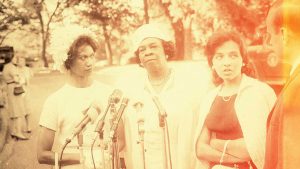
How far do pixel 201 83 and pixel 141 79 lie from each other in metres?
0.35

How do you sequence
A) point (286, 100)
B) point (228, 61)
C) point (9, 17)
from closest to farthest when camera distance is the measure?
point (286, 100)
point (228, 61)
point (9, 17)

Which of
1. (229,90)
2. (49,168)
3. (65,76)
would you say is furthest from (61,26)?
(229,90)

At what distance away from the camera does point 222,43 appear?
2.30 metres

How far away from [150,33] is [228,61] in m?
0.48

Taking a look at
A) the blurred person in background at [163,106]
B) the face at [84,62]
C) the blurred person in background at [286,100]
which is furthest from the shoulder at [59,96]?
the blurred person in background at [286,100]

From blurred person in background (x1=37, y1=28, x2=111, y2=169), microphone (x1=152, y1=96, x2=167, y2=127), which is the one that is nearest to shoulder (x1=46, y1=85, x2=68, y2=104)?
blurred person in background (x1=37, y1=28, x2=111, y2=169)

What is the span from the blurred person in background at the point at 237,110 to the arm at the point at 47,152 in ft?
2.67

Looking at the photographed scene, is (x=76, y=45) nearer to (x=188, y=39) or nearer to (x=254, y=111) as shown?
(x=188, y=39)

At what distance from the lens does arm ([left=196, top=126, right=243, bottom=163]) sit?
7.53ft

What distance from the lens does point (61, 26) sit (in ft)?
8.48

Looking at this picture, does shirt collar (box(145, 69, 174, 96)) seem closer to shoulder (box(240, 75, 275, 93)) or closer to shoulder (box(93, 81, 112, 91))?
shoulder (box(93, 81, 112, 91))

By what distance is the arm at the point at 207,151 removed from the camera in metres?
2.29

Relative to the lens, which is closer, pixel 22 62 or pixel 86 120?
pixel 86 120

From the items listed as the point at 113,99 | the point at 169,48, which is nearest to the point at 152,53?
the point at 169,48
